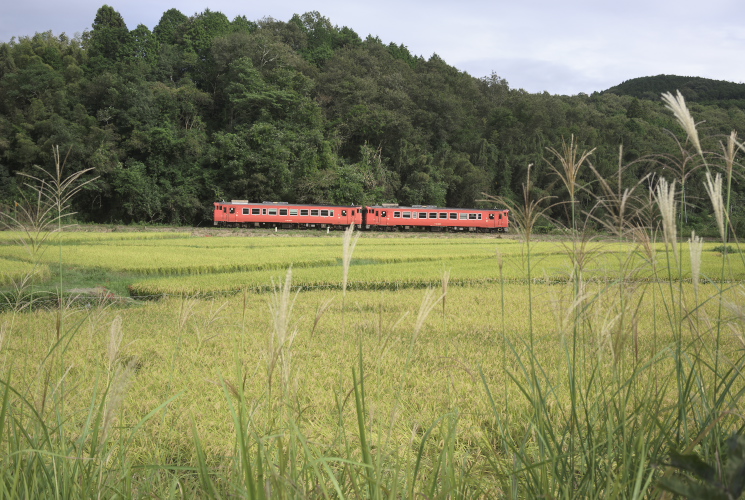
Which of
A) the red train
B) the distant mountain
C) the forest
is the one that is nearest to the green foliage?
the forest

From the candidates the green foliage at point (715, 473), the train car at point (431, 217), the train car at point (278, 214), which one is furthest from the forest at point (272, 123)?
the green foliage at point (715, 473)

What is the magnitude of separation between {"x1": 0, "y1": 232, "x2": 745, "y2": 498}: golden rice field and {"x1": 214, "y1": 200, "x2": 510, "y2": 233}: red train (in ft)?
45.1

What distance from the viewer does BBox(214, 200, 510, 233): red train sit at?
2436 centimetres

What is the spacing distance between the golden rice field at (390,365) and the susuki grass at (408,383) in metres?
0.02

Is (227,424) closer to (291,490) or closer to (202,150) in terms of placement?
(291,490)

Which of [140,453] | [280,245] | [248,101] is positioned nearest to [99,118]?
[248,101]

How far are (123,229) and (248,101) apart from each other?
12.2 meters

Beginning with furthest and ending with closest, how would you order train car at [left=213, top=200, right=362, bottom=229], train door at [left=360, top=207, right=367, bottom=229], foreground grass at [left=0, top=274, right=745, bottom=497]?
train door at [left=360, top=207, right=367, bottom=229], train car at [left=213, top=200, right=362, bottom=229], foreground grass at [left=0, top=274, right=745, bottom=497]

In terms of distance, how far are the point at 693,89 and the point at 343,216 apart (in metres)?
41.7

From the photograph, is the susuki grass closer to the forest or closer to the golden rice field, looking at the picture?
the golden rice field

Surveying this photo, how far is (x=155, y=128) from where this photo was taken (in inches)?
1081

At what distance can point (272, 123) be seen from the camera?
1198 inches

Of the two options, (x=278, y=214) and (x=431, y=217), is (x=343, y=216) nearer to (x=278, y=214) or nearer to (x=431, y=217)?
(x=278, y=214)

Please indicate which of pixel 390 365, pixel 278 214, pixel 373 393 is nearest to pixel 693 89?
pixel 278 214
